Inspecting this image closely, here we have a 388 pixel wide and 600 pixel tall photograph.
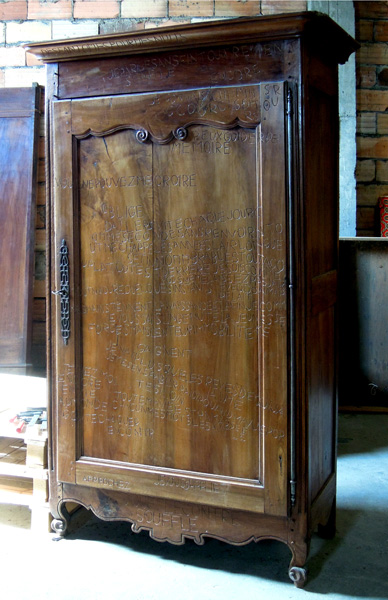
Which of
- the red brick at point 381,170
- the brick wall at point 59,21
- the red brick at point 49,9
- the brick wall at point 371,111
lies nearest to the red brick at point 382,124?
the brick wall at point 371,111

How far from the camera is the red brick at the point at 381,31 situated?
4246 mm

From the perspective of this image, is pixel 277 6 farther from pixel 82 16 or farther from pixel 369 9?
pixel 82 16

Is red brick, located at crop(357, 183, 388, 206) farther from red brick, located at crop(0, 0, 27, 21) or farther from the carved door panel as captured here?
the carved door panel

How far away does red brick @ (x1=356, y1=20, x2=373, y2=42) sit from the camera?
4.23m

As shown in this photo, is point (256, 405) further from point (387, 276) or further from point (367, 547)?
point (387, 276)

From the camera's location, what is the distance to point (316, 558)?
2178 mm

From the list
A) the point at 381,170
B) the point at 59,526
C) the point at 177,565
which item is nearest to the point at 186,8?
the point at 381,170

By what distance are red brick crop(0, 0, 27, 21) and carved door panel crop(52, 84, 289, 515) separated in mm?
2011

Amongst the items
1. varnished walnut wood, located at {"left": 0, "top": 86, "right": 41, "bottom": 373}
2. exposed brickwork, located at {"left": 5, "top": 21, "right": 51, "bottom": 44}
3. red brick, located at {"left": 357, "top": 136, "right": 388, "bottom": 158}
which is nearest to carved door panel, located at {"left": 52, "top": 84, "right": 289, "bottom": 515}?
varnished walnut wood, located at {"left": 0, "top": 86, "right": 41, "bottom": 373}

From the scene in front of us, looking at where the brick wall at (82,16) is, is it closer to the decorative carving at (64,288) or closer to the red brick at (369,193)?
the red brick at (369,193)

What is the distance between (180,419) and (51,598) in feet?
2.18

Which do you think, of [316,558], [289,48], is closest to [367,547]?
[316,558]

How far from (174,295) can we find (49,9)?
2.49 m

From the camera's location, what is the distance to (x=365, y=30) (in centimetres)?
424
